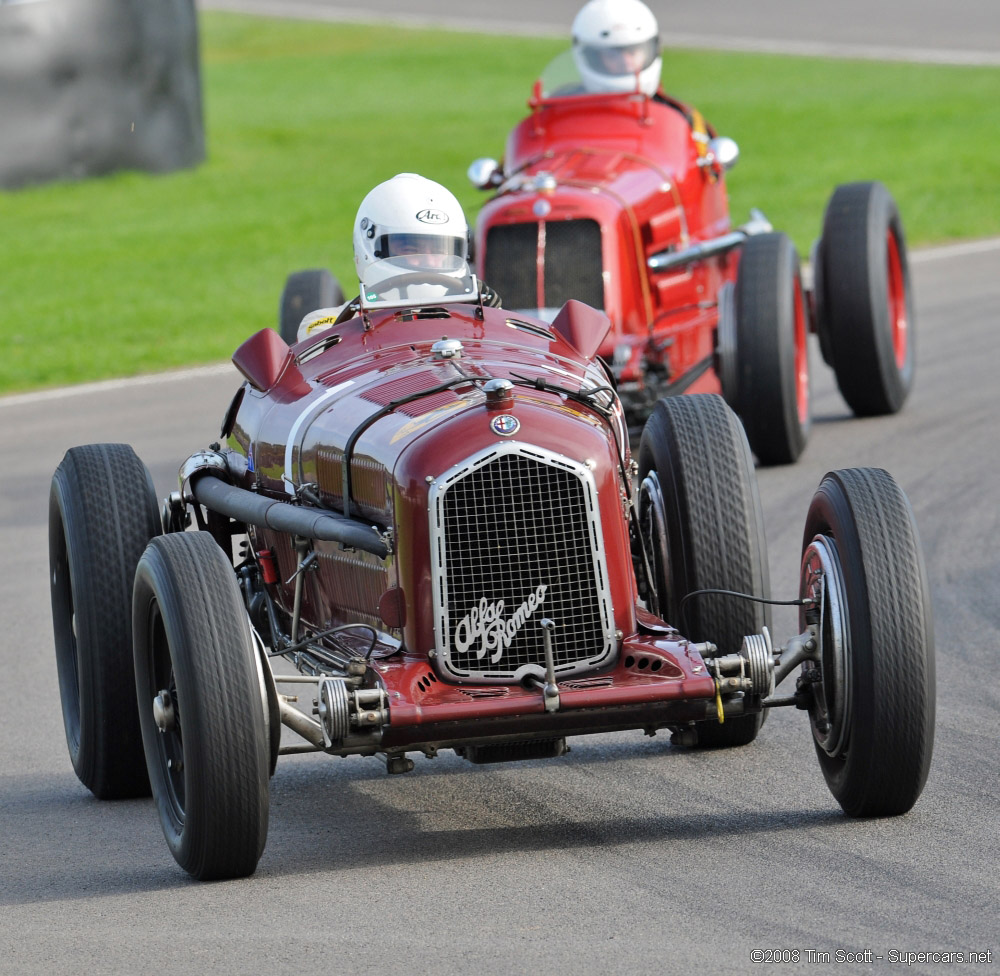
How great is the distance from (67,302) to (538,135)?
9896 millimetres

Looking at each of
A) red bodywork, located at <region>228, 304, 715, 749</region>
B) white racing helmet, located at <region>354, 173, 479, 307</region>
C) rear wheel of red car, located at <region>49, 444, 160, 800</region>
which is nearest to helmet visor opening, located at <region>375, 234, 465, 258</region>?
white racing helmet, located at <region>354, 173, 479, 307</region>

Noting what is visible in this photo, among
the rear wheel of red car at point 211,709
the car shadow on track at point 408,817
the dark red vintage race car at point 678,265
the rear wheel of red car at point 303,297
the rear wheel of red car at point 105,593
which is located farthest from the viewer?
the rear wheel of red car at point 303,297

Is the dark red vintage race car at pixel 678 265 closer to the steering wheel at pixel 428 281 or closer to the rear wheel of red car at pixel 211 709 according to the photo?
the steering wheel at pixel 428 281

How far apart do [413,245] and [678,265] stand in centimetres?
503

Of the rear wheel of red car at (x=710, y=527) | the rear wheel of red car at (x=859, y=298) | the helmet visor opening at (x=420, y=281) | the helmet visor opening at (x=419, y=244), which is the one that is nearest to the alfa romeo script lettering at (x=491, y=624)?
the rear wheel of red car at (x=710, y=527)

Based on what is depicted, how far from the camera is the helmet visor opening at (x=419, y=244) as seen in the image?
7.82 m

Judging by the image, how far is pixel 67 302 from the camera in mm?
22109

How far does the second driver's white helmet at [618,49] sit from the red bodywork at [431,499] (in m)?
6.82

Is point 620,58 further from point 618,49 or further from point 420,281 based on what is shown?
point 420,281

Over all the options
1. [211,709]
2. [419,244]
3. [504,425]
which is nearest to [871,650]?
[504,425]

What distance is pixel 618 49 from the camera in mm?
13875

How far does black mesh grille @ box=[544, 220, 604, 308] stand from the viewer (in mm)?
12336

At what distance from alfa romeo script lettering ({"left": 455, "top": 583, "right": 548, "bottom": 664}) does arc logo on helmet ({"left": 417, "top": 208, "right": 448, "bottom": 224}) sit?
90.5 inches

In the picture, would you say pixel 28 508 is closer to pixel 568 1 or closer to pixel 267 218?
pixel 267 218
